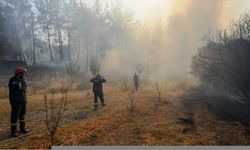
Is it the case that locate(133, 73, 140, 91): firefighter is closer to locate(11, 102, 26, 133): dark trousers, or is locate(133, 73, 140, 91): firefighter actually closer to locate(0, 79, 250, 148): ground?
locate(0, 79, 250, 148): ground

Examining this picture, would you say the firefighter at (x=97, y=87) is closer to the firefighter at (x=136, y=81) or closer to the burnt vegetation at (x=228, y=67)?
the firefighter at (x=136, y=81)

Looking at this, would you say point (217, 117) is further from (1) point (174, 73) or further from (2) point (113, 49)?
(2) point (113, 49)

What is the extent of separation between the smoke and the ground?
1.40 feet

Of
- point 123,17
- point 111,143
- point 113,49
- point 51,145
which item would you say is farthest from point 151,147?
point 123,17

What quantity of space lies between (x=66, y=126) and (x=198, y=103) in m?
3.79

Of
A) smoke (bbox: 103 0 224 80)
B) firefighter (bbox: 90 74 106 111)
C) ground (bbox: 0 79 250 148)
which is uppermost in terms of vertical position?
smoke (bbox: 103 0 224 80)

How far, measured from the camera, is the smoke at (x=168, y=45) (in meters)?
7.30

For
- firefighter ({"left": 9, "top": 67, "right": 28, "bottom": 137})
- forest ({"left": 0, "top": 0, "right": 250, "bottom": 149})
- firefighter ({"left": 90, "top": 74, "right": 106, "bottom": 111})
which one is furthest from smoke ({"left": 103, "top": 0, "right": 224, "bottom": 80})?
firefighter ({"left": 9, "top": 67, "right": 28, "bottom": 137})

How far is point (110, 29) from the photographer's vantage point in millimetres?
7250

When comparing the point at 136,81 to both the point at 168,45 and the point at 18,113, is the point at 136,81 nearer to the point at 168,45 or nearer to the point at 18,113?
the point at 168,45

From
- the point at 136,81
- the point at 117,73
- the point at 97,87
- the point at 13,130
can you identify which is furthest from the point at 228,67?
the point at 13,130

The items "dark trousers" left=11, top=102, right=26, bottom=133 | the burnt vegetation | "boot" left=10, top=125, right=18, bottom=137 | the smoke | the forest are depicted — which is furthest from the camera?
the burnt vegetation

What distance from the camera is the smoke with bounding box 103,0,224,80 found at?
730 cm

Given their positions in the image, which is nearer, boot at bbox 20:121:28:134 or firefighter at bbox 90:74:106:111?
boot at bbox 20:121:28:134
